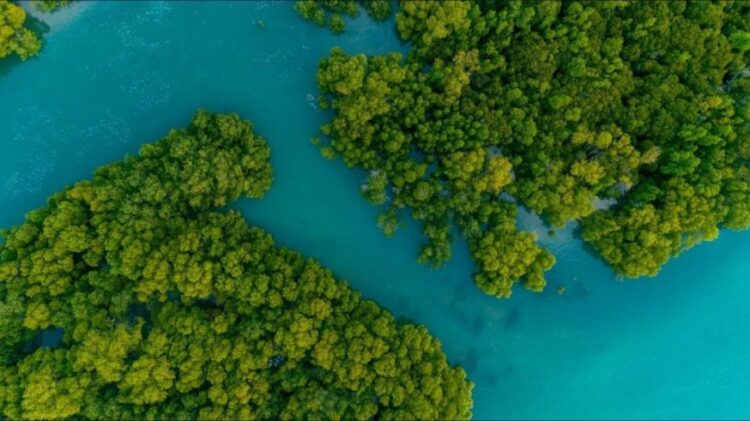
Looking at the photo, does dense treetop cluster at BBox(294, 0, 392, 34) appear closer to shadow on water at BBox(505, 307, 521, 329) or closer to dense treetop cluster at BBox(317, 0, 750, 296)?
dense treetop cluster at BBox(317, 0, 750, 296)

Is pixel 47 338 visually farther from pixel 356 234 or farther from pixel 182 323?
pixel 356 234

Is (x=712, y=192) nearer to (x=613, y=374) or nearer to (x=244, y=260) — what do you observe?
(x=613, y=374)

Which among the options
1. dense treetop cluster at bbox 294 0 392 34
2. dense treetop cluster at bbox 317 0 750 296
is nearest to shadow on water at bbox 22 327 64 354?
dense treetop cluster at bbox 317 0 750 296

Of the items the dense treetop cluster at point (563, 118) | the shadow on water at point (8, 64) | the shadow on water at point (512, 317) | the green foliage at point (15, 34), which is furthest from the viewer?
the shadow on water at point (512, 317)

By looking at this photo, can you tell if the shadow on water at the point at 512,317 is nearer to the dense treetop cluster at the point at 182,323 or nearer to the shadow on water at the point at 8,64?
the dense treetop cluster at the point at 182,323

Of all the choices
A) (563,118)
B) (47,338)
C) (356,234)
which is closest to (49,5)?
(47,338)

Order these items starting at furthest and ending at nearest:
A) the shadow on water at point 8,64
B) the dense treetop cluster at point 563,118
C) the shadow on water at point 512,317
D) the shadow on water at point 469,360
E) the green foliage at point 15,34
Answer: the shadow on water at point 512,317, the shadow on water at point 469,360, the shadow on water at point 8,64, the green foliage at point 15,34, the dense treetop cluster at point 563,118

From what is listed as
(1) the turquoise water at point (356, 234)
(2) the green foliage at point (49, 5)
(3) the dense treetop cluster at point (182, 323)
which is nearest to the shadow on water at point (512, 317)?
(1) the turquoise water at point (356, 234)
